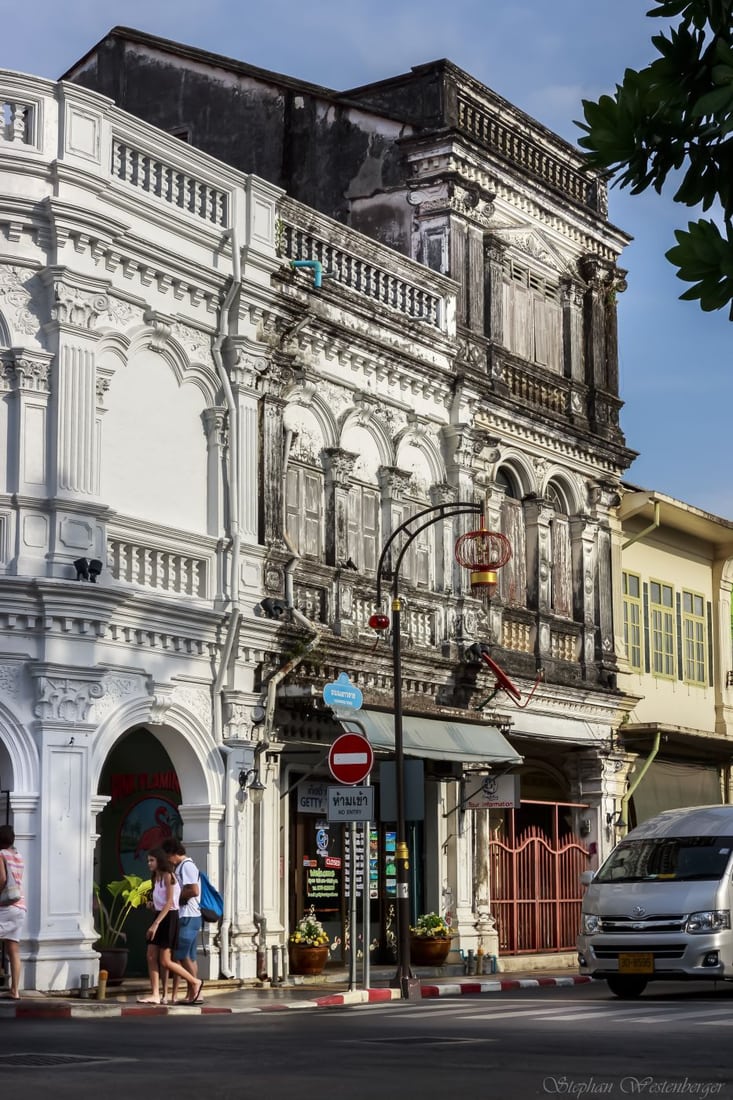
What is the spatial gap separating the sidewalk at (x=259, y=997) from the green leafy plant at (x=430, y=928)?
1.98 feet

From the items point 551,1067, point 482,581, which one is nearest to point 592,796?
point 482,581

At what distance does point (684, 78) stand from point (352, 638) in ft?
63.1

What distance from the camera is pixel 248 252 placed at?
870 inches

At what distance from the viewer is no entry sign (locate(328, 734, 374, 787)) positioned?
1867cm

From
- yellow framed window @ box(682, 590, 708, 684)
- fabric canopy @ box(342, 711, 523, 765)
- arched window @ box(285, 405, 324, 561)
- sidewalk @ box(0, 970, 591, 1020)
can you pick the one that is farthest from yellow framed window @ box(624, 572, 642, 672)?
arched window @ box(285, 405, 324, 561)

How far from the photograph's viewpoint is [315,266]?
23.2 metres

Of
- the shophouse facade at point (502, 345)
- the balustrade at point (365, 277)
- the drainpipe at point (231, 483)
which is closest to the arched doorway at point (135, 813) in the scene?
the drainpipe at point (231, 483)

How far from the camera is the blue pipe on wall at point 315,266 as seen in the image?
22.9m

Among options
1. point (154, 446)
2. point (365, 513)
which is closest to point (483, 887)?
point (365, 513)

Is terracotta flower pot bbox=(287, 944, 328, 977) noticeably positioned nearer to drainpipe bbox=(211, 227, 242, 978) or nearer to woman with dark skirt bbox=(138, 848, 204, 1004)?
drainpipe bbox=(211, 227, 242, 978)

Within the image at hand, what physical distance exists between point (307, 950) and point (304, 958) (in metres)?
0.11

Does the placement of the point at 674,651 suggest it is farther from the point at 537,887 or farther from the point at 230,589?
the point at 230,589

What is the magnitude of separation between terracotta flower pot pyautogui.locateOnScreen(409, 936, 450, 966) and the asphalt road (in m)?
7.18

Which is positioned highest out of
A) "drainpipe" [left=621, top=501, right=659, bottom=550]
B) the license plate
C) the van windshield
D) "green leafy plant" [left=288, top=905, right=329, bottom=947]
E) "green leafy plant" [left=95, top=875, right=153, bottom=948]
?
"drainpipe" [left=621, top=501, right=659, bottom=550]
